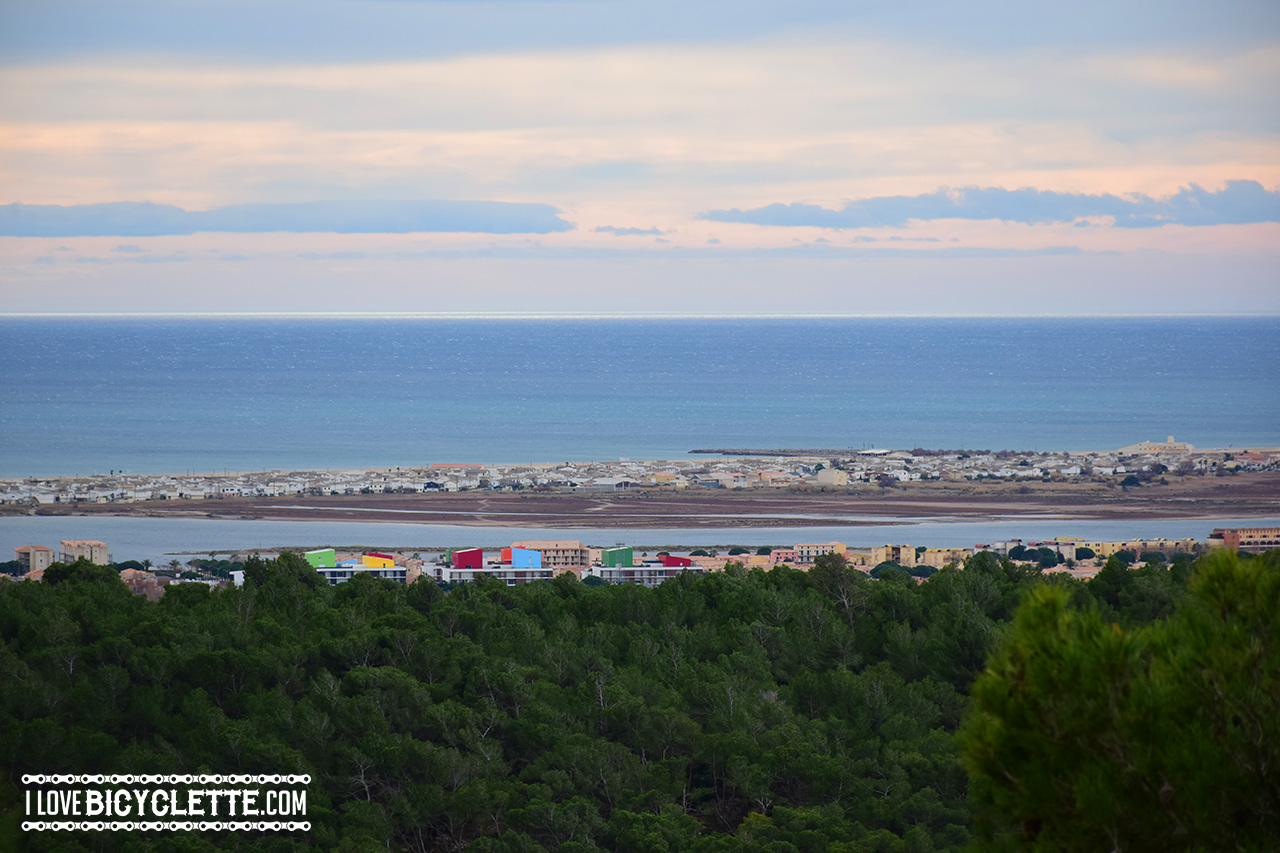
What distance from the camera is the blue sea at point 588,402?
56781 millimetres

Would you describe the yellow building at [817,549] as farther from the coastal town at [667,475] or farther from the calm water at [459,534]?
the coastal town at [667,475]

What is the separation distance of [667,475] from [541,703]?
112 ft

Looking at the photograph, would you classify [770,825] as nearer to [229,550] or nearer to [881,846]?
[881,846]

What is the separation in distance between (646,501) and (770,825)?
101 feet

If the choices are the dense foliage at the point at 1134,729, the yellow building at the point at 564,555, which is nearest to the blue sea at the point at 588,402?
the yellow building at the point at 564,555

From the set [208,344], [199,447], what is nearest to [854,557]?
[199,447]

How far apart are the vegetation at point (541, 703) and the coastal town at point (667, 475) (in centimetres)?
2742

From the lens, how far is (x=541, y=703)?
37.0 feet

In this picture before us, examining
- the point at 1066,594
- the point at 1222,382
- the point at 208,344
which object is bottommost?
the point at 1066,594

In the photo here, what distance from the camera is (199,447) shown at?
184 feet

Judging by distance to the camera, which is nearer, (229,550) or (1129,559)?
(1129,559)

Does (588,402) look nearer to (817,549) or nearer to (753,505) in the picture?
(753,505)

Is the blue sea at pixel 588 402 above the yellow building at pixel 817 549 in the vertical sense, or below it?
above

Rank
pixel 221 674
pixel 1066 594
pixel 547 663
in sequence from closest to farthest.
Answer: pixel 1066 594 → pixel 221 674 → pixel 547 663
